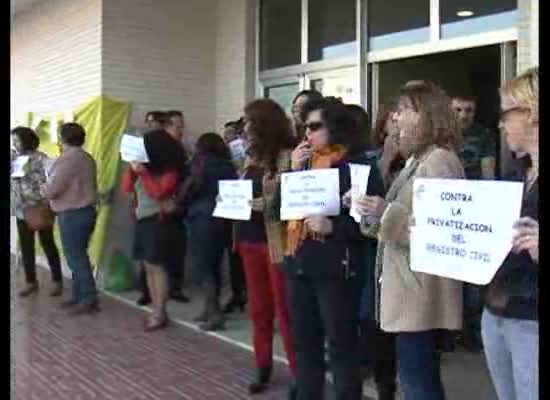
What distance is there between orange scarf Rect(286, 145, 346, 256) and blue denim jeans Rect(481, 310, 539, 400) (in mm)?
1309

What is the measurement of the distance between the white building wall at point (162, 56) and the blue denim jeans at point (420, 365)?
7220 millimetres

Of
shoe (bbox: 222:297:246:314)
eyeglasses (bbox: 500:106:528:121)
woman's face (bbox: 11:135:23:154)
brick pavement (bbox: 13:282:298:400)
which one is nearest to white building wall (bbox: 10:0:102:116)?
woman's face (bbox: 11:135:23:154)

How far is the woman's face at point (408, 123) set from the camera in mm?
3449

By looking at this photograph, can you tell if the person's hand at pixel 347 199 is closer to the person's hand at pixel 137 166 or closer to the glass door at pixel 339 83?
the person's hand at pixel 137 166

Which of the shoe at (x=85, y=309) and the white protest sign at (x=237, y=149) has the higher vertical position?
the white protest sign at (x=237, y=149)

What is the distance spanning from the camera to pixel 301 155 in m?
4.44

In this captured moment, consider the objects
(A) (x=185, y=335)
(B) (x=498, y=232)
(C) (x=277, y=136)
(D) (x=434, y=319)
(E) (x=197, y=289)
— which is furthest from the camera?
(E) (x=197, y=289)

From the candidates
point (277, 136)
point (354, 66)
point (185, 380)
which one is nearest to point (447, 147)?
point (277, 136)

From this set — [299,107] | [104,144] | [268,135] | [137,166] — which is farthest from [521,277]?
[104,144]

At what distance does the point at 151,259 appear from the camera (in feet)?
24.5

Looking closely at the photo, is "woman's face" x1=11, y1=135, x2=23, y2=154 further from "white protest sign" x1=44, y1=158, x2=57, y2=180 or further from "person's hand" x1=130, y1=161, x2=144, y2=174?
"person's hand" x1=130, y1=161, x2=144, y2=174

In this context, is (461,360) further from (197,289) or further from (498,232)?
(197,289)

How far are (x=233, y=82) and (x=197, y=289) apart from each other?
8.46 ft

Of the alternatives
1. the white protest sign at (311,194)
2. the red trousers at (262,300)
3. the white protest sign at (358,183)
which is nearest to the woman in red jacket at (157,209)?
the red trousers at (262,300)
